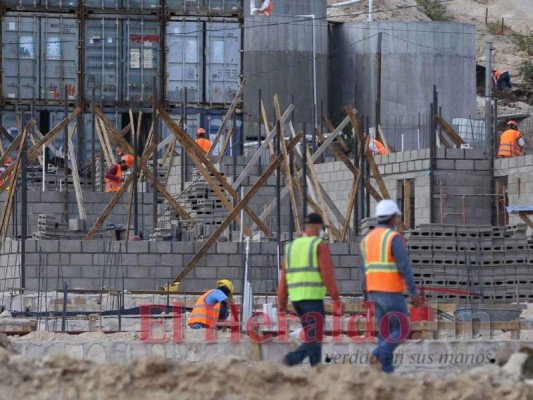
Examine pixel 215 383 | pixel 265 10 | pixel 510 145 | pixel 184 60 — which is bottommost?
pixel 215 383

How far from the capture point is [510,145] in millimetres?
27875

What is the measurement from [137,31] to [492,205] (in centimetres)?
1229

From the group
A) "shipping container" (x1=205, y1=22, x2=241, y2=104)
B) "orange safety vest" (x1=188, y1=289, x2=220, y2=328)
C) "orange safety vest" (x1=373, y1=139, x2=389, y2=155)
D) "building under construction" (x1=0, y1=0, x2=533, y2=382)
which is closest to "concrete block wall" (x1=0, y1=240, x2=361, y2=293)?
"building under construction" (x1=0, y1=0, x2=533, y2=382)

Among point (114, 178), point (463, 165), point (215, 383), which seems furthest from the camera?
point (114, 178)

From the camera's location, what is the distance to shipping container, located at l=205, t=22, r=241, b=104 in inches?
1448

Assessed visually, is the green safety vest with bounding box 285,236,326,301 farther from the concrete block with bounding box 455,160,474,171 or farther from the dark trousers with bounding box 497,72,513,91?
the dark trousers with bounding box 497,72,513,91

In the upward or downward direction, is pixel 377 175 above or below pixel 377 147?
below

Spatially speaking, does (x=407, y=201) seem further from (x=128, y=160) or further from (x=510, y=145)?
(x=128, y=160)

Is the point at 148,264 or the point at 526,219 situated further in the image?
the point at 526,219

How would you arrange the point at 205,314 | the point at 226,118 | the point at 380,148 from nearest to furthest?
1. the point at 205,314
2. the point at 380,148
3. the point at 226,118

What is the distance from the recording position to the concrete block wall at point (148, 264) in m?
23.8

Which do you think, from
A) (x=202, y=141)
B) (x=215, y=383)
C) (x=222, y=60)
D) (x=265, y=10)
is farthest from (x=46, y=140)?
(x=215, y=383)

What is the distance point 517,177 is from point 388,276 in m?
Result: 15.3

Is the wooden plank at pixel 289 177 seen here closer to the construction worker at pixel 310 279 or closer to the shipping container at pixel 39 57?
the shipping container at pixel 39 57
